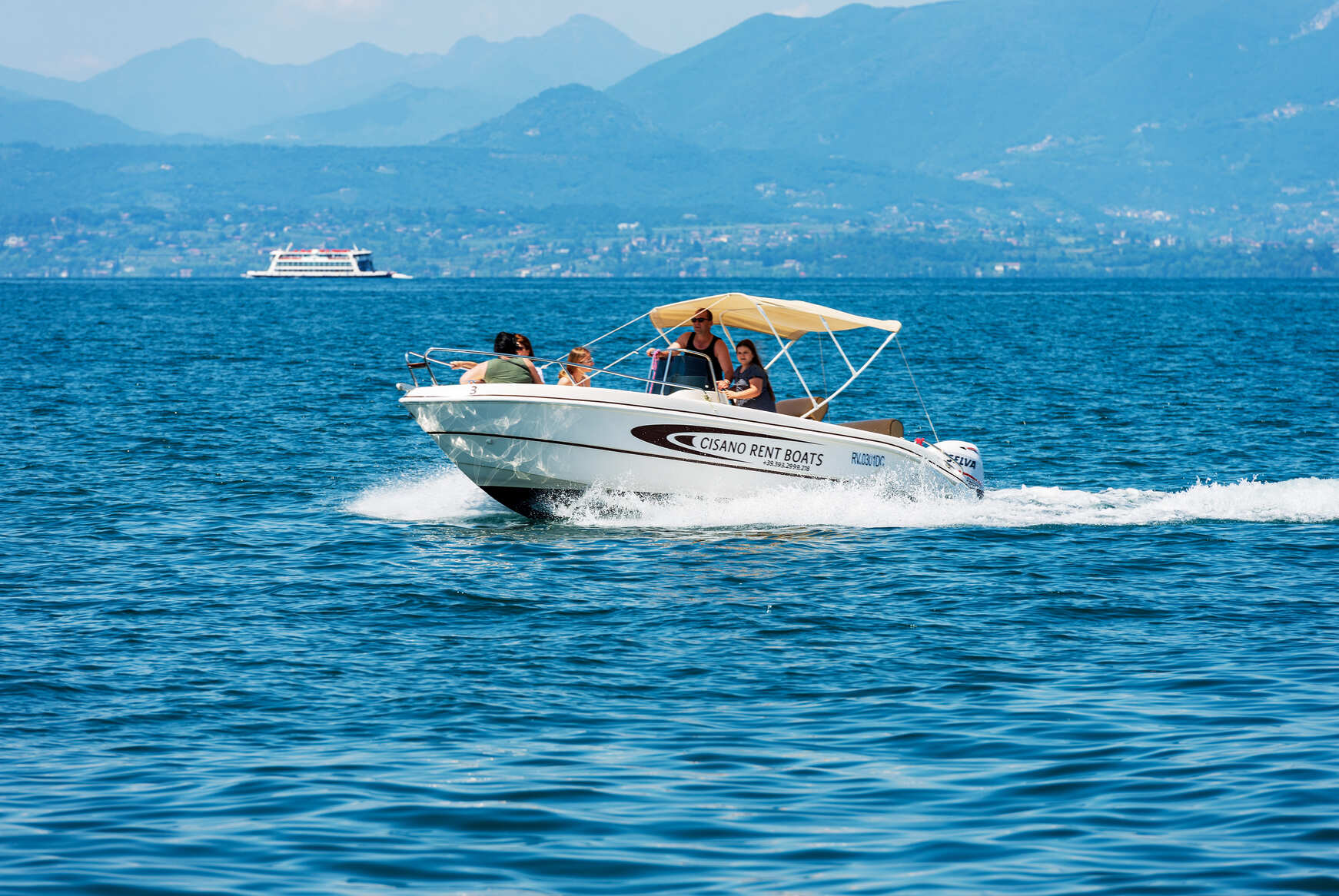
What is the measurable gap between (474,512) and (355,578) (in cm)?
420

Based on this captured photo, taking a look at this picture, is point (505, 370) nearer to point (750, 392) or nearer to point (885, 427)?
point (750, 392)

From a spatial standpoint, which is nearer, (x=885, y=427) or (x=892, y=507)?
(x=892, y=507)

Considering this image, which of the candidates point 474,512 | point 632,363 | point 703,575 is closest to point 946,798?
point 703,575

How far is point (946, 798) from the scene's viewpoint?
7.88 meters

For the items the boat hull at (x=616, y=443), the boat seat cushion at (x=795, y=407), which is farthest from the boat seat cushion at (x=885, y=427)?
the boat hull at (x=616, y=443)

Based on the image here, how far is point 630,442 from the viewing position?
16.8 m

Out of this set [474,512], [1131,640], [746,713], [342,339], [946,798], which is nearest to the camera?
[946,798]

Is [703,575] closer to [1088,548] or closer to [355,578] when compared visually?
[355,578]

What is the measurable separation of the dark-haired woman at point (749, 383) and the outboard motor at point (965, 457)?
2660 millimetres

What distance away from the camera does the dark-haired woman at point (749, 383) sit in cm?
1706

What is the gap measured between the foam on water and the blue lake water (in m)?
0.07

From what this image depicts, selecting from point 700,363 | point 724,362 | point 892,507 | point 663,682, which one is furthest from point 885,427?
point 663,682

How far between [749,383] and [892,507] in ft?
7.83

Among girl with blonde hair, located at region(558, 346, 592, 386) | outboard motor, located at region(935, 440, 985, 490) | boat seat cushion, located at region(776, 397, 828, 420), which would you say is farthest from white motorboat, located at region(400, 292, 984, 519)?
outboard motor, located at region(935, 440, 985, 490)
